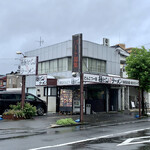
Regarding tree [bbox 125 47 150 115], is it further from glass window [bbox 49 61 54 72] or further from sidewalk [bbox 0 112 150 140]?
glass window [bbox 49 61 54 72]

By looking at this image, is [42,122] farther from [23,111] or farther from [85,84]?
[85,84]

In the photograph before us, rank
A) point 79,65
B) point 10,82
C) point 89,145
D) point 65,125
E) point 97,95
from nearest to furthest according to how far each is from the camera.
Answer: point 89,145, point 65,125, point 79,65, point 97,95, point 10,82

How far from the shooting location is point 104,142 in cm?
883

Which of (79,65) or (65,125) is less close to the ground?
Result: (79,65)

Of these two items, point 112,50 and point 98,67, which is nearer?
point 98,67

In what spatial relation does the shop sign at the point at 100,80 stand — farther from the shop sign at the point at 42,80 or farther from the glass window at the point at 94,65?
the glass window at the point at 94,65

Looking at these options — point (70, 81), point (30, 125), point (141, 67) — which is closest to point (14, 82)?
point (70, 81)

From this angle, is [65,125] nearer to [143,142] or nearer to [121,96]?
[143,142]

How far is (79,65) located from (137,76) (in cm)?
774

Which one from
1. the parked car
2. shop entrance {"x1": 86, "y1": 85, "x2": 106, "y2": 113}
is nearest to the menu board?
the parked car

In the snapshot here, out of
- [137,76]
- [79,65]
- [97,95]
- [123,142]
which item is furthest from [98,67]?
[123,142]

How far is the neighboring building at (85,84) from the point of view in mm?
21656

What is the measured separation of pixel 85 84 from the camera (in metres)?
21.5

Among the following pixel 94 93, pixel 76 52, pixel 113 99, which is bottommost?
pixel 113 99
